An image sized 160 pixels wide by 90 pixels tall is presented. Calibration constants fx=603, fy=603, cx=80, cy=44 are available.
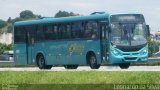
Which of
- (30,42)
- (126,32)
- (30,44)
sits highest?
(126,32)

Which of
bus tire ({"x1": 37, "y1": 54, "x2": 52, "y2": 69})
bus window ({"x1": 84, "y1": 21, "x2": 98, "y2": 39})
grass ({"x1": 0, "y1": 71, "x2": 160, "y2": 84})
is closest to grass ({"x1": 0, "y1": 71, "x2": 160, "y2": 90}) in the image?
grass ({"x1": 0, "y1": 71, "x2": 160, "y2": 84})

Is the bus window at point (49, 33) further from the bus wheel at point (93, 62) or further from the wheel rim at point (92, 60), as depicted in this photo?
the wheel rim at point (92, 60)

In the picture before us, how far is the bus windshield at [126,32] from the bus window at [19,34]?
8421 mm

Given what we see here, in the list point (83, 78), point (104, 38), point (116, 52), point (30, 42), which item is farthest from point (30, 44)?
point (83, 78)

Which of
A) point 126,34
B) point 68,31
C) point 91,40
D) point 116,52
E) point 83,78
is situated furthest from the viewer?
point 68,31

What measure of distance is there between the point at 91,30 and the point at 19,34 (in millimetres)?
7682

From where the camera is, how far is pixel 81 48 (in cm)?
3250

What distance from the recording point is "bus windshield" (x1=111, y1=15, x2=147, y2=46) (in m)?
30.6

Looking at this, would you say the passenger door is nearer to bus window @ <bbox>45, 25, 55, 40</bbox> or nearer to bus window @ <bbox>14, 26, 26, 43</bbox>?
bus window @ <bbox>14, 26, 26, 43</bbox>

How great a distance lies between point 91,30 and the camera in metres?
31.5

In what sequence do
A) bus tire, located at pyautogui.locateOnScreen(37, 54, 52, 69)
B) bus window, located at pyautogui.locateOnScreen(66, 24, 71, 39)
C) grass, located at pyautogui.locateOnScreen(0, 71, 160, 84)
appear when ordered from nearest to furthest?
grass, located at pyautogui.locateOnScreen(0, 71, 160, 84) < bus window, located at pyautogui.locateOnScreen(66, 24, 71, 39) < bus tire, located at pyautogui.locateOnScreen(37, 54, 52, 69)

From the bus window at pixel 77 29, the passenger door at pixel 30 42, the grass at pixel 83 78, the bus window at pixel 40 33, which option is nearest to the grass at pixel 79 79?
the grass at pixel 83 78

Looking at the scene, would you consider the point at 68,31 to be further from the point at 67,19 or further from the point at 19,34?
the point at 19,34

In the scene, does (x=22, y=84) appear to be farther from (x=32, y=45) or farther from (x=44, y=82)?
(x=32, y=45)
